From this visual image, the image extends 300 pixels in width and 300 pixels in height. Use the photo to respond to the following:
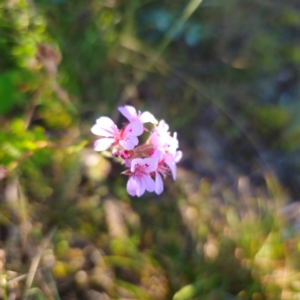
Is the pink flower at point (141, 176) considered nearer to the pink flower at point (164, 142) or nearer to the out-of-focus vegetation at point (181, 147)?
the pink flower at point (164, 142)

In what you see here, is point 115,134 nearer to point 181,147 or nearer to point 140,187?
point 140,187

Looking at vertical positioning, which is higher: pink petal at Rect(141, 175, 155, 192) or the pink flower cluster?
the pink flower cluster

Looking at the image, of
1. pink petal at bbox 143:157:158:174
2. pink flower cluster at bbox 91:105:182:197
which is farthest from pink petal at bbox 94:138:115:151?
pink petal at bbox 143:157:158:174

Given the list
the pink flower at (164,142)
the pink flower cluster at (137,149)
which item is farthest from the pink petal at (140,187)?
the pink flower at (164,142)

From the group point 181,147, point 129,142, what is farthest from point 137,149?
point 181,147

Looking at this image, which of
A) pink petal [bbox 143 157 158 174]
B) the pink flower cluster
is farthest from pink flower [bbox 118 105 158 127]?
pink petal [bbox 143 157 158 174]

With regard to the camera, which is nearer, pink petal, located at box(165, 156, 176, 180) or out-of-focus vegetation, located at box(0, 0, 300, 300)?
pink petal, located at box(165, 156, 176, 180)

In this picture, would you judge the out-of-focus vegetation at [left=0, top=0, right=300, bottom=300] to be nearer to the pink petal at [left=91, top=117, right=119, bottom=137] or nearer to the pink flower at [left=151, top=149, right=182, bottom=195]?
the pink petal at [left=91, top=117, right=119, bottom=137]

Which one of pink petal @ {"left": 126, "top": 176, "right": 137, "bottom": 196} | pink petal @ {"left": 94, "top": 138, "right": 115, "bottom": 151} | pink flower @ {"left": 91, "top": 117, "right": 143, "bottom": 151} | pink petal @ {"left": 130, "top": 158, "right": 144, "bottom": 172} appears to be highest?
pink flower @ {"left": 91, "top": 117, "right": 143, "bottom": 151}
